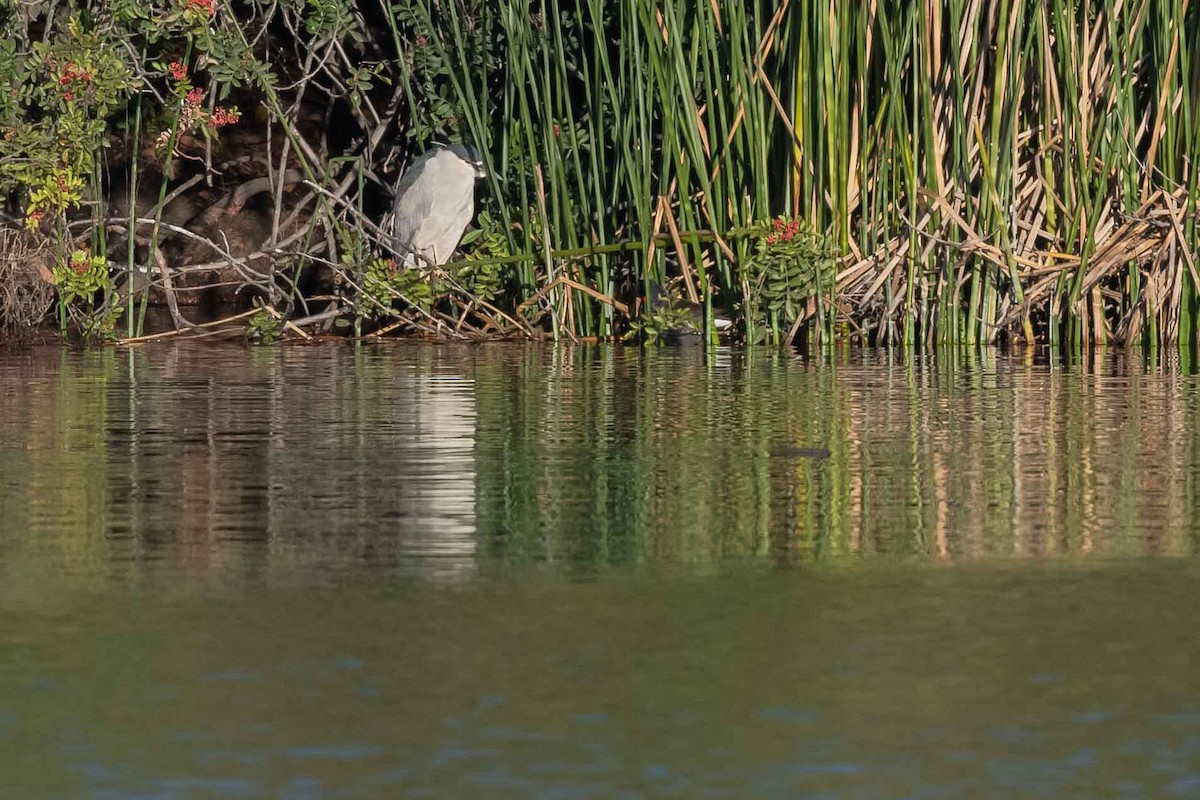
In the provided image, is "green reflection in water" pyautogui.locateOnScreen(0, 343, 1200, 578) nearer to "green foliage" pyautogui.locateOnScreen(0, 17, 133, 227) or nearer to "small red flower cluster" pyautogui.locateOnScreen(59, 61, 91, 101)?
"green foliage" pyautogui.locateOnScreen(0, 17, 133, 227)

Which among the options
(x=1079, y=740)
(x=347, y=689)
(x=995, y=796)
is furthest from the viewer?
(x=347, y=689)

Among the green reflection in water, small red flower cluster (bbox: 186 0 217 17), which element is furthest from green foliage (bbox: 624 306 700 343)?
small red flower cluster (bbox: 186 0 217 17)

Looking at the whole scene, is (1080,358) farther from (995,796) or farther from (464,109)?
(995,796)

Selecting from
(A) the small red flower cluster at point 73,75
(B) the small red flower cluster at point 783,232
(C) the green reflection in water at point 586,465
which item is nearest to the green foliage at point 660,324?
(B) the small red flower cluster at point 783,232

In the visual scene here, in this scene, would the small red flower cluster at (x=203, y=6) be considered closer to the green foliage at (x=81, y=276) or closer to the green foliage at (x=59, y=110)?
the green foliage at (x=59, y=110)

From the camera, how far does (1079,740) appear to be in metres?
2.08

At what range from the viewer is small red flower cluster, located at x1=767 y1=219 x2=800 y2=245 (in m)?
7.89

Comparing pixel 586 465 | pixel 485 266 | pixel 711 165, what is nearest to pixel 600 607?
pixel 586 465

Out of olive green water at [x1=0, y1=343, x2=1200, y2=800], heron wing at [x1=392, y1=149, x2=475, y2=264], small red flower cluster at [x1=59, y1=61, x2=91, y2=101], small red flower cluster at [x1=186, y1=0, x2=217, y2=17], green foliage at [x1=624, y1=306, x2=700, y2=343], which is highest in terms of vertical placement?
small red flower cluster at [x1=186, y1=0, x2=217, y2=17]

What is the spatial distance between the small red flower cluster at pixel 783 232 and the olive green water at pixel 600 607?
267 centimetres

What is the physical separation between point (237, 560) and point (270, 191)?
7.41 metres

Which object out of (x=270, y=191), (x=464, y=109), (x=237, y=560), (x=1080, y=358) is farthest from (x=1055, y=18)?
(x=237, y=560)

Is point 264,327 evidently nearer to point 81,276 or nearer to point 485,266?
point 81,276

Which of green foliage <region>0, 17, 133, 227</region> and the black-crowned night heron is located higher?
green foliage <region>0, 17, 133, 227</region>
